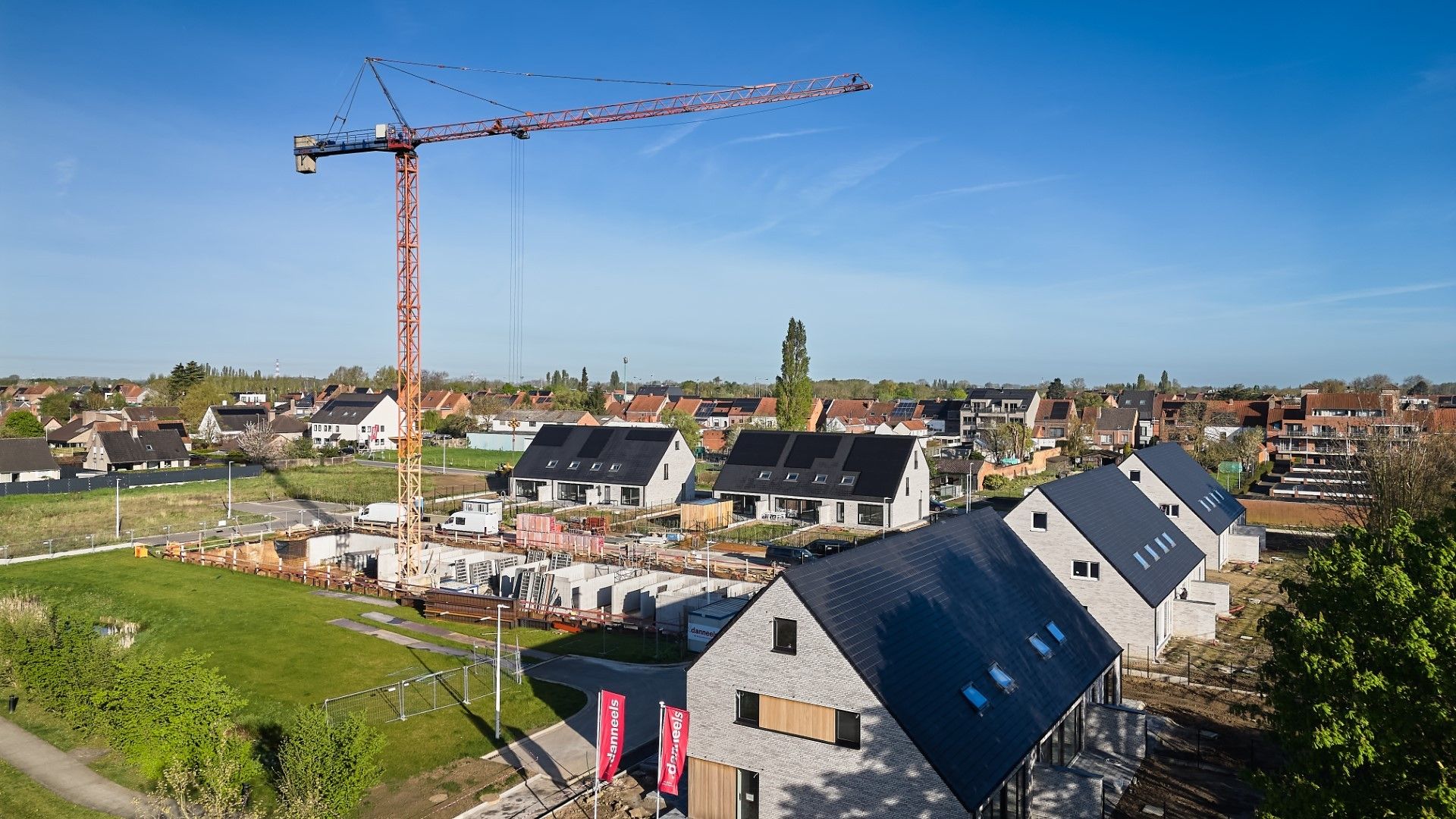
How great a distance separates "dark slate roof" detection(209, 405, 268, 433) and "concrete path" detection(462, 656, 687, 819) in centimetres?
8485

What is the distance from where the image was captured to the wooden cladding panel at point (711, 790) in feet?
57.5

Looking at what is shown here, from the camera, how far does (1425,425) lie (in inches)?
2741

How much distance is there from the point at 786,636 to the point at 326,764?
9.51 metres

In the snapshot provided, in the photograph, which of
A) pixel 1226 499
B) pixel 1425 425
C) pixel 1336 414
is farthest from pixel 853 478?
pixel 1336 414

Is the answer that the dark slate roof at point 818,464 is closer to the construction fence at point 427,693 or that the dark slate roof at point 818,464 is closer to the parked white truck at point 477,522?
the parked white truck at point 477,522

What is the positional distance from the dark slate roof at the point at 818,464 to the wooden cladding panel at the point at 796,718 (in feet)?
123

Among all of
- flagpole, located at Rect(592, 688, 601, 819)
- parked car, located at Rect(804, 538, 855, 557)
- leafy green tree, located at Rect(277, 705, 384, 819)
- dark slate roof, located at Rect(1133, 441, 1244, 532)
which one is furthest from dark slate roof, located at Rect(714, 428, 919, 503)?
leafy green tree, located at Rect(277, 705, 384, 819)

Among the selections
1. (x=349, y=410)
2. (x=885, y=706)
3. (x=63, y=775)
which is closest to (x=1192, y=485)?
(x=885, y=706)

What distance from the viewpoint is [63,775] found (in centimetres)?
2047

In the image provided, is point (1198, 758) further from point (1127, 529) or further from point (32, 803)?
point (32, 803)

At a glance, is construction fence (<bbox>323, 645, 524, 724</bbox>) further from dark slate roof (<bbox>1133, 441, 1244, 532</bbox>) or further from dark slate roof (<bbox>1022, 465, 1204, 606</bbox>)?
dark slate roof (<bbox>1133, 441, 1244, 532</bbox>)

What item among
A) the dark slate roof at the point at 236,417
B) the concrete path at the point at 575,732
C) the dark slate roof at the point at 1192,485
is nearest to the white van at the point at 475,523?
the concrete path at the point at 575,732

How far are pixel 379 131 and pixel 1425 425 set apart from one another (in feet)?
259

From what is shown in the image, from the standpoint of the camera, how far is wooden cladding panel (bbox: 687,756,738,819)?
17531 millimetres
